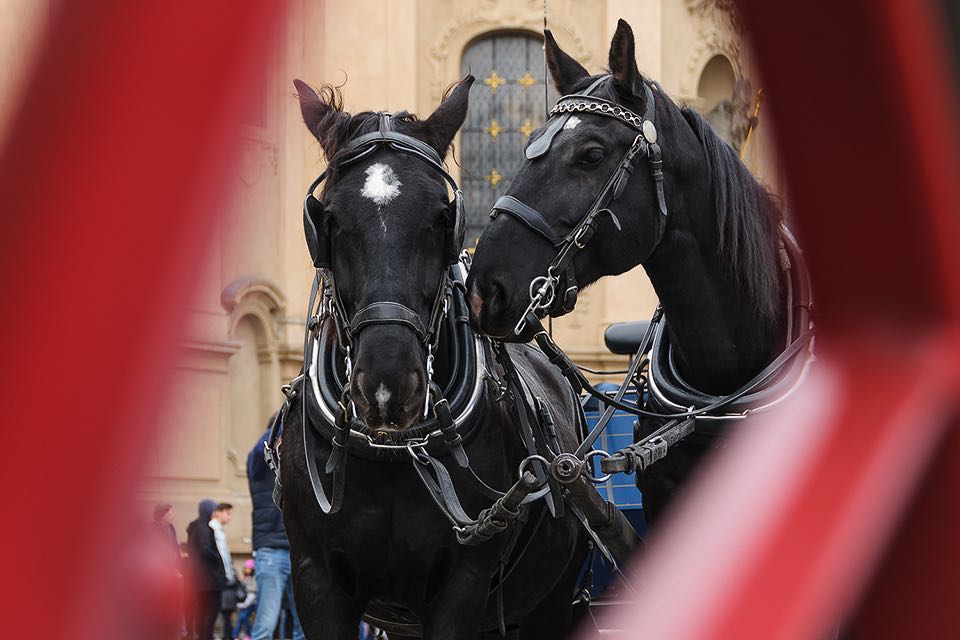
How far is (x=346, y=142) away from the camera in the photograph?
3664 millimetres

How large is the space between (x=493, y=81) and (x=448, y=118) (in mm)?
17172

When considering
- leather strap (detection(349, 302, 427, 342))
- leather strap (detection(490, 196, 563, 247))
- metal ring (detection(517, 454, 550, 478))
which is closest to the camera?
leather strap (detection(349, 302, 427, 342))

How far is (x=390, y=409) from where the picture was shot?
310 cm

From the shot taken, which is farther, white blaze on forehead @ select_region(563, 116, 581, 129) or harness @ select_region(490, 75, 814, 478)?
white blaze on forehead @ select_region(563, 116, 581, 129)

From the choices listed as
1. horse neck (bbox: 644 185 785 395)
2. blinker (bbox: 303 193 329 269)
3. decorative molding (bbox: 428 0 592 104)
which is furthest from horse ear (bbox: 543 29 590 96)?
decorative molding (bbox: 428 0 592 104)

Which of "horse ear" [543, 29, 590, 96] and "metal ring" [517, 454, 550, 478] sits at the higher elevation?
"horse ear" [543, 29, 590, 96]

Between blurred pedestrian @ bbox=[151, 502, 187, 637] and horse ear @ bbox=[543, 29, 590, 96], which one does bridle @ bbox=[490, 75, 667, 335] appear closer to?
horse ear @ bbox=[543, 29, 590, 96]

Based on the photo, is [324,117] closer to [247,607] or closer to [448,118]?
[448,118]

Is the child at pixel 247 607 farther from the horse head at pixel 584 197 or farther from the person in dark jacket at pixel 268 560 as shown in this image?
the horse head at pixel 584 197

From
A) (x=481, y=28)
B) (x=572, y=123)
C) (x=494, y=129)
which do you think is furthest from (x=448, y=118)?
(x=481, y=28)

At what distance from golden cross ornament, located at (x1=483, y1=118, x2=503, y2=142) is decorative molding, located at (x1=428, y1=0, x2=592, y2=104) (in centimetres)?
85

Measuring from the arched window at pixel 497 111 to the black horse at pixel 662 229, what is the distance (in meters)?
16.8

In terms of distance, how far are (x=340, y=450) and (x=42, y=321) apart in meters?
3.06

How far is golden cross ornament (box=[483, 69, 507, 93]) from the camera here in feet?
68.1
